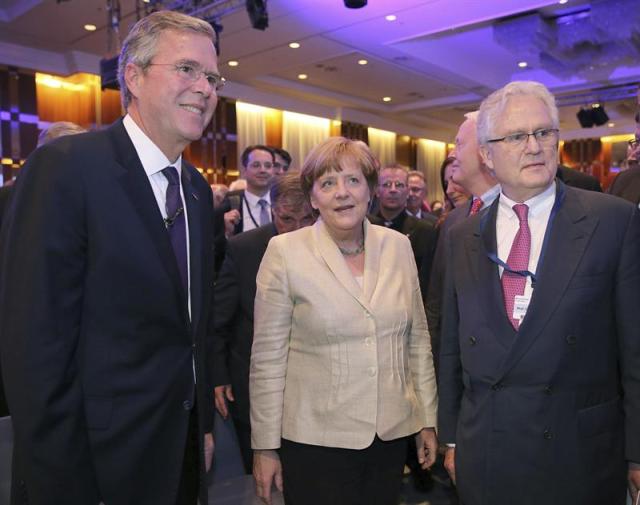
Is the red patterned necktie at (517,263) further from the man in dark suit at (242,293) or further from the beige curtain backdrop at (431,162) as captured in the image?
the beige curtain backdrop at (431,162)

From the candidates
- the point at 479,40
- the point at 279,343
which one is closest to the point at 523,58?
the point at 479,40

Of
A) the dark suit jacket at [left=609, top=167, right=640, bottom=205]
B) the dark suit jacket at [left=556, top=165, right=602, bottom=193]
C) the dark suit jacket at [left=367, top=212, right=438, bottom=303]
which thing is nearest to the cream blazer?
the dark suit jacket at [left=609, top=167, right=640, bottom=205]

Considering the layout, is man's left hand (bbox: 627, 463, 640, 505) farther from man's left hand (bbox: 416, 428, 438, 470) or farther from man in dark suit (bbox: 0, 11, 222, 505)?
man in dark suit (bbox: 0, 11, 222, 505)

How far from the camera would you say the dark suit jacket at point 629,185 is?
8.28 ft

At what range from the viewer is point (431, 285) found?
8.49ft

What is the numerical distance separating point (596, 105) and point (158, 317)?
13707 mm

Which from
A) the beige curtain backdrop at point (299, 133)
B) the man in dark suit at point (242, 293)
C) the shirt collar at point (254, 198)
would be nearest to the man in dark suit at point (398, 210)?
the shirt collar at point (254, 198)

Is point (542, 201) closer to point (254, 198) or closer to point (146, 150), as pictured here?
point (146, 150)

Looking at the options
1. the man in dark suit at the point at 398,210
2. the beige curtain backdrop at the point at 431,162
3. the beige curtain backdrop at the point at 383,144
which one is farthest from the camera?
the beige curtain backdrop at the point at 431,162

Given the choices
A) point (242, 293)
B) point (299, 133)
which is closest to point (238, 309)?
point (242, 293)

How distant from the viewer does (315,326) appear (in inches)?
73.3

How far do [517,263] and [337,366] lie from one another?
2.12 ft

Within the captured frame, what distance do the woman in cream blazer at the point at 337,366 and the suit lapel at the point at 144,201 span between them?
20.4 inches

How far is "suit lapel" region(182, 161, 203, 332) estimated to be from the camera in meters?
1.57
